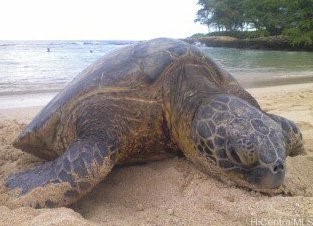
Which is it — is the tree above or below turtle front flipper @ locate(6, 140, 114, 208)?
above

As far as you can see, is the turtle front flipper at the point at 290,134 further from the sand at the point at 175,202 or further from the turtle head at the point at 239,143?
the turtle head at the point at 239,143

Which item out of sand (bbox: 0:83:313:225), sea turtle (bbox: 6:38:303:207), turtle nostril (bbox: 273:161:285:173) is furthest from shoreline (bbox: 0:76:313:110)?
turtle nostril (bbox: 273:161:285:173)

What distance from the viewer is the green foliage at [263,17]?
109 feet

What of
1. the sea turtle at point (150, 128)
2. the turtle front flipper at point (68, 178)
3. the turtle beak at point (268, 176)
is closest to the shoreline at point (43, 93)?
the sea turtle at point (150, 128)

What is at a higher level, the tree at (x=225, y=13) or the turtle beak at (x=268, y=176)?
the tree at (x=225, y=13)

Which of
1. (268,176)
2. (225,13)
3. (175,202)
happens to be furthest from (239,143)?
(225,13)

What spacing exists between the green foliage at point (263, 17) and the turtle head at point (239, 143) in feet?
101

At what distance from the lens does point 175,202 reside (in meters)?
2.03

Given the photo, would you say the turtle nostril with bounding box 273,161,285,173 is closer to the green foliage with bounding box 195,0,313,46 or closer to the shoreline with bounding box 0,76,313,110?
the shoreline with bounding box 0,76,313,110

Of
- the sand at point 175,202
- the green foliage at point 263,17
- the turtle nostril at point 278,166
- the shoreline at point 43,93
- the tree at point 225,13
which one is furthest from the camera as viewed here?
the tree at point 225,13

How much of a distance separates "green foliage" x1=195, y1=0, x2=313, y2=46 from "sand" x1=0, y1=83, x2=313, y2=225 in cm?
3081

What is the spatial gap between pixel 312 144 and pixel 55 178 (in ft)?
7.32

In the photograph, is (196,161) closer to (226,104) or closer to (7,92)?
(226,104)

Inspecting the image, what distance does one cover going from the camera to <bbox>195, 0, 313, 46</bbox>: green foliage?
1307 inches
